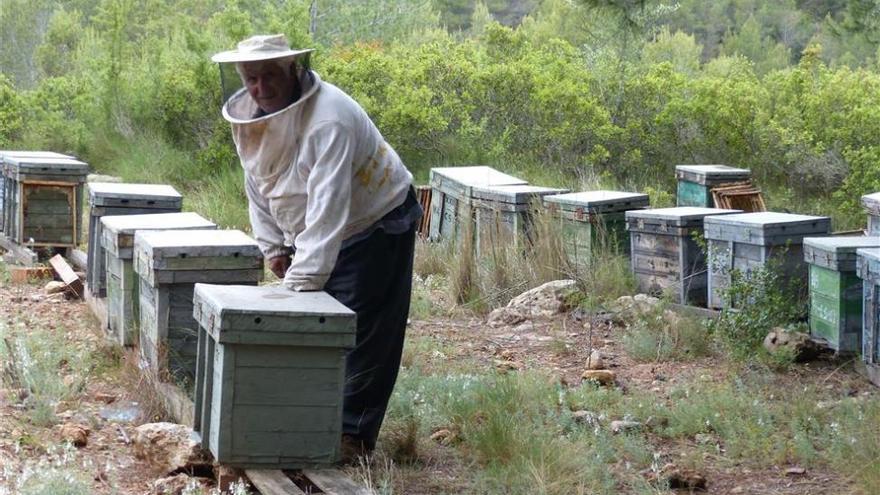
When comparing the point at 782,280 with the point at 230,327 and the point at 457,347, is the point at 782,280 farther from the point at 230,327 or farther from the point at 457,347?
the point at 230,327

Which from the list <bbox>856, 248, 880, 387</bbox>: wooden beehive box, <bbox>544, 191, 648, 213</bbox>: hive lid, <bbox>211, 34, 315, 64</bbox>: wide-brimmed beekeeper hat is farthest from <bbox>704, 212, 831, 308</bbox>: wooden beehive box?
<bbox>211, 34, 315, 64</bbox>: wide-brimmed beekeeper hat

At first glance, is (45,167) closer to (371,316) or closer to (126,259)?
(126,259)

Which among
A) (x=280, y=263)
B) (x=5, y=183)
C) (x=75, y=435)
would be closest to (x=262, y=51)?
(x=280, y=263)

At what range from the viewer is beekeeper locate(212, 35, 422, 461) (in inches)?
199

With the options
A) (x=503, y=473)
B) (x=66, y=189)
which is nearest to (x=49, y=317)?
(x=66, y=189)

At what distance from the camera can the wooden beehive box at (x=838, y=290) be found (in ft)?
24.4

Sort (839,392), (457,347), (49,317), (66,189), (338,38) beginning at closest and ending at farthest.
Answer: (839,392) < (457,347) < (49,317) < (66,189) < (338,38)

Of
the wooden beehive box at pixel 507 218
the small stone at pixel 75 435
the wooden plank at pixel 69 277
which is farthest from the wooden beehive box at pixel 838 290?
the wooden plank at pixel 69 277

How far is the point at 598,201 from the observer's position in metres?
9.62

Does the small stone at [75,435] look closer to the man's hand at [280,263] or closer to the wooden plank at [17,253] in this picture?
the man's hand at [280,263]

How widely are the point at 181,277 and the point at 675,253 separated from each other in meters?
4.13

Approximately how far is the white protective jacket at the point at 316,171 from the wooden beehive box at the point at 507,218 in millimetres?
4492

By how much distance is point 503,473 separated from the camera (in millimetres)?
5129

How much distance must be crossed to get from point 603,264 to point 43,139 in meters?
10.7
